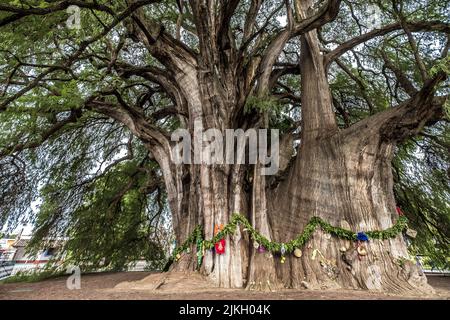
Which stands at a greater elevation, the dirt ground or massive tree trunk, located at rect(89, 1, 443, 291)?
massive tree trunk, located at rect(89, 1, 443, 291)

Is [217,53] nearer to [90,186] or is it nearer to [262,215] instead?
[262,215]

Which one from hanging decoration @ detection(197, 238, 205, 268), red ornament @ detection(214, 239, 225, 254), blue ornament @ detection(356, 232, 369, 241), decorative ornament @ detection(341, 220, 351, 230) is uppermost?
decorative ornament @ detection(341, 220, 351, 230)

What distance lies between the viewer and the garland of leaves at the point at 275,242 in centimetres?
468

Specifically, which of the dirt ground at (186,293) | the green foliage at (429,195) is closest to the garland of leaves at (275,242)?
the dirt ground at (186,293)

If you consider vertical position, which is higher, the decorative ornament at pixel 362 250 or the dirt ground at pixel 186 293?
the decorative ornament at pixel 362 250

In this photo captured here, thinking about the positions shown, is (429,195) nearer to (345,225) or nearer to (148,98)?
(345,225)

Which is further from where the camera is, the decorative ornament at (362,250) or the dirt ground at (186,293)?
the decorative ornament at (362,250)

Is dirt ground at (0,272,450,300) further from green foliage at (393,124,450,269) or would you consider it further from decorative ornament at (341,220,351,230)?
green foliage at (393,124,450,269)

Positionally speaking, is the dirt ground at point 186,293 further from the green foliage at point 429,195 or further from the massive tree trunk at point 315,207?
the green foliage at point 429,195

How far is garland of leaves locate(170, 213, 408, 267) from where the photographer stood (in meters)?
4.68

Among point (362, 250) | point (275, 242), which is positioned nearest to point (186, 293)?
point (275, 242)

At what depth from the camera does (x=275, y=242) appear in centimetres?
506

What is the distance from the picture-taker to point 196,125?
209 inches

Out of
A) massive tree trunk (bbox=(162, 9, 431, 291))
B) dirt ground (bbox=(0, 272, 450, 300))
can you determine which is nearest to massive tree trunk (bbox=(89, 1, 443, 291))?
massive tree trunk (bbox=(162, 9, 431, 291))
